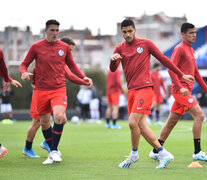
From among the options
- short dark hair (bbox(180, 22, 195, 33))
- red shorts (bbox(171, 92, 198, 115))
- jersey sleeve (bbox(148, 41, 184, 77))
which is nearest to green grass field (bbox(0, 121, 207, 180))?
red shorts (bbox(171, 92, 198, 115))

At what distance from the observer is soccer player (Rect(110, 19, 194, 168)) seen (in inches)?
313

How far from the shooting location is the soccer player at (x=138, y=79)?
795cm

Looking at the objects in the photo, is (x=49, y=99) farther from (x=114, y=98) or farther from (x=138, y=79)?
(x=114, y=98)

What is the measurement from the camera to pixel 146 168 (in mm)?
8016

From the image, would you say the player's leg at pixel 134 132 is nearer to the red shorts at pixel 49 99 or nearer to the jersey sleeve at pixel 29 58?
the red shorts at pixel 49 99

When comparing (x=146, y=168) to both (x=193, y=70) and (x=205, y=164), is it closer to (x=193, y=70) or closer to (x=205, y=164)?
Answer: (x=205, y=164)

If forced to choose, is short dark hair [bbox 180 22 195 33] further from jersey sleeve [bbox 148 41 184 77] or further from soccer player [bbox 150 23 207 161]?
jersey sleeve [bbox 148 41 184 77]

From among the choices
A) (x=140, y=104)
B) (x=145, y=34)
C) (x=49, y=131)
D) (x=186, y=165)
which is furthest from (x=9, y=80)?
(x=145, y=34)

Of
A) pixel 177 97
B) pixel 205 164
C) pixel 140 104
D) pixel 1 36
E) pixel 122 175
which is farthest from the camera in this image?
pixel 1 36

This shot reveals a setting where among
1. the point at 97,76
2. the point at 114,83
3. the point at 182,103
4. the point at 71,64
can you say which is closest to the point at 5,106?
the point at 114,83

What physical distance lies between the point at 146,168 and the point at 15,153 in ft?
11.9

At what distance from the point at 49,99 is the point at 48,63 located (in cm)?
63

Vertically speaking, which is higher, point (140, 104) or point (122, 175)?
point (140, 104)

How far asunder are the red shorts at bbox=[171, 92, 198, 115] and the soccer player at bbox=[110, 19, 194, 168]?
86 centimetres
